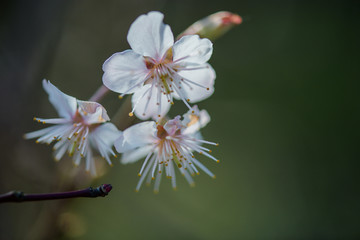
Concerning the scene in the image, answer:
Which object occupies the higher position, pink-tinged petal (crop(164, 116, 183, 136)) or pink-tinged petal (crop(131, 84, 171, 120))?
pink-tinged petal (crop(131, 84, 171, 120))

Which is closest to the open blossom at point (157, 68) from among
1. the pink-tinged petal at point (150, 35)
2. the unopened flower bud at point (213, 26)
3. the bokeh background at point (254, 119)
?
the pink-tinged petal at point (150, 35)

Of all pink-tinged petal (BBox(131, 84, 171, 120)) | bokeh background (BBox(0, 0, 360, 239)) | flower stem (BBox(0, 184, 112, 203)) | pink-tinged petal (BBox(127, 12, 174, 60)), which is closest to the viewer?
flower stem (BBox(0, 184, 112, 203))

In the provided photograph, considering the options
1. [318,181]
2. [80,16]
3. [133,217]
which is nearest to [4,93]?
[80,16]

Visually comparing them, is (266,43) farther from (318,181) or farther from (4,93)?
(4,93)

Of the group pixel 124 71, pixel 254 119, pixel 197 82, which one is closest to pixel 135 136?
pixel 124 71

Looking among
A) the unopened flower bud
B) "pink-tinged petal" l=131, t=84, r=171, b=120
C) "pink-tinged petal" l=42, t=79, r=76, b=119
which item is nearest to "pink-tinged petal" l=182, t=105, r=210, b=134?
"pink-tinged petal" l=131, t=84, r=171, b=120

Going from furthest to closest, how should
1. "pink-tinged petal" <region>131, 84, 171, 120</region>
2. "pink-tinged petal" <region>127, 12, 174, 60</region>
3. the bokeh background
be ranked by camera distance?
the bokeh background → "pink-tinged petal" <region>131, 84, 171, 120</region> → "pink-tinged petal" <region>127, 12, 174, 60</region>

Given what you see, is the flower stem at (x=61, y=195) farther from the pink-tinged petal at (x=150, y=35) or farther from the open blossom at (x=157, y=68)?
the pink-tinged petal at (x=150, y=35)

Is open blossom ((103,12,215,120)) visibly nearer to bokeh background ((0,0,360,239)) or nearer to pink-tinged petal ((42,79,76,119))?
pink-tinged petal ((42,79,76,119))

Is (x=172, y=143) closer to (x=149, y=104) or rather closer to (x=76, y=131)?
(x=149, y=104)
